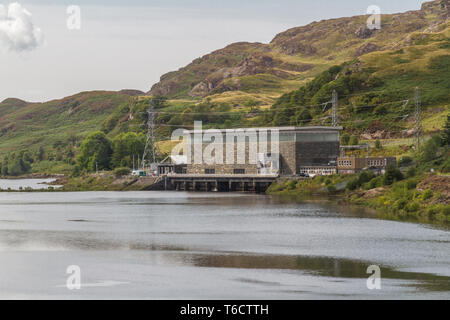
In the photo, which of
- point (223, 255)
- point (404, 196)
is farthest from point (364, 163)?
point (223, 255)

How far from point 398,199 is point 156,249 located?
2982 centimetres

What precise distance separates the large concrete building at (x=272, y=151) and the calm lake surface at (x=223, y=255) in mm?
44012

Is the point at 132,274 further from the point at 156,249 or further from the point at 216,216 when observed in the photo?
the point at 216,216

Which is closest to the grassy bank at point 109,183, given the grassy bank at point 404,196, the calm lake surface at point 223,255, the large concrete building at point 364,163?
the large concrete building at point 364,163

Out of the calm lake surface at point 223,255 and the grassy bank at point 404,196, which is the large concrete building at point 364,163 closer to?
the grassy bank at point 404,196

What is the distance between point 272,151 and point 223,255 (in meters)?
77.8

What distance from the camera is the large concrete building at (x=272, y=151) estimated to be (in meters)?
120

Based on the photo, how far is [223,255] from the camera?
45594mm

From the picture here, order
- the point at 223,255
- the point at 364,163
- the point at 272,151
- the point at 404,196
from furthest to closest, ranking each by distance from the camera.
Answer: the point at 272,151 < the point at 364,163 < the point at 404,196 < the point at 223,255

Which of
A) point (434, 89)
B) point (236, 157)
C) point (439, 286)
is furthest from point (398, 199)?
point (434, 89)

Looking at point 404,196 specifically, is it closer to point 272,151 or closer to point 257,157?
point 272,151

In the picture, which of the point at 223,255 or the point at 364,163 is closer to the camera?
the point at 223,255

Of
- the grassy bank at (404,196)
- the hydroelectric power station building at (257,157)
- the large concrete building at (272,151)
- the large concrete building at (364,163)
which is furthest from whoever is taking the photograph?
the large concrete building at (272,151)

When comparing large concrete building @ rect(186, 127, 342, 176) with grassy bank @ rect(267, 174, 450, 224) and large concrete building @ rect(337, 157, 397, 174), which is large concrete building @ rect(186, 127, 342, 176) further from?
grassy bank @ rect(267, 174, 450, 224)
